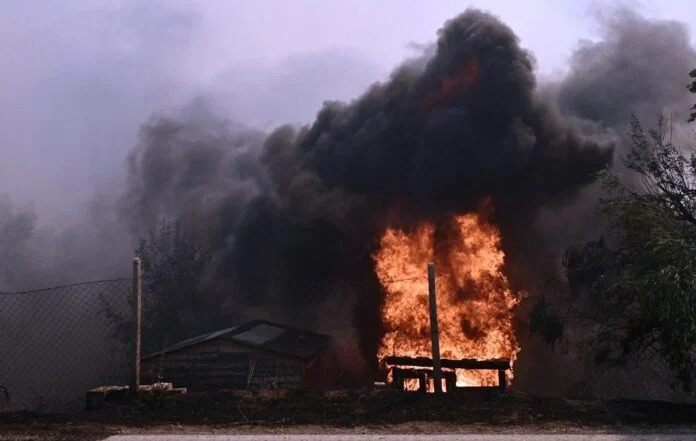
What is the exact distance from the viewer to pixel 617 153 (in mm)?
26328

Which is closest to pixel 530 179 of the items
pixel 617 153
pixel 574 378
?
pixel 617 153

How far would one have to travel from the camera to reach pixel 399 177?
27875 millimetres

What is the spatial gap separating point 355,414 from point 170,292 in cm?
2370

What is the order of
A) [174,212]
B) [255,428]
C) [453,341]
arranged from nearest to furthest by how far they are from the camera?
[255,428] → [453,341] → [174,212]

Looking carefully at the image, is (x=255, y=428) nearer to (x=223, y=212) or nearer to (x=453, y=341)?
(x=453, y=341)

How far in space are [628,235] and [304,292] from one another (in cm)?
1979

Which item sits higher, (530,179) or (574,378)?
(530,179)

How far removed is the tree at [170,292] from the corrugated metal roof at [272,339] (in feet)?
22.4

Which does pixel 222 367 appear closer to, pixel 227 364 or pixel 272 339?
pixel 227 364

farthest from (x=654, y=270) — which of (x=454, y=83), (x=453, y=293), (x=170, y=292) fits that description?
(x=170, y=292)

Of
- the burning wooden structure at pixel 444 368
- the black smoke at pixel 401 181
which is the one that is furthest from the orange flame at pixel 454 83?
the burning wooden structure at pixel 444 368

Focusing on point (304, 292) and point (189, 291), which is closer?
point (304, 292)

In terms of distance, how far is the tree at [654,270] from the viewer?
9.00 meters

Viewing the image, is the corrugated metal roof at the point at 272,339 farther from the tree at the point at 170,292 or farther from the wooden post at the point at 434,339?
the wooden post at the point at 434,339
